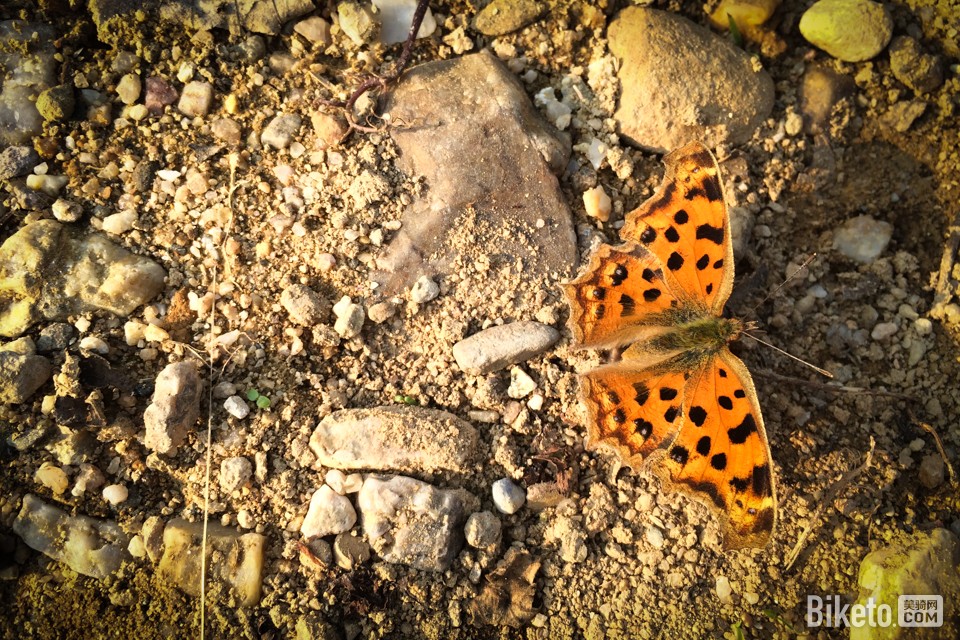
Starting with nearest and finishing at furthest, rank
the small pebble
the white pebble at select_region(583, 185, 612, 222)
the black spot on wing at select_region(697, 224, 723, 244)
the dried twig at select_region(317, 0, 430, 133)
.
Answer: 1. the black spot on wing at select_region(697, 224, 723, 244)
2. the small pebble
3. the dried twig at select_region(317, 0, 430, 133)
4. the white pebble at select_region(583, 185, 612, 222)

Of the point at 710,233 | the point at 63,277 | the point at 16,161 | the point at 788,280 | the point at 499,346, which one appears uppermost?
the point at 16,161

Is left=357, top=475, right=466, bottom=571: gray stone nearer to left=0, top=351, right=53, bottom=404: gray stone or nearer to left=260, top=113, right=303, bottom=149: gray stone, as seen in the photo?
left=0, top=351, right=53, bottom=404: gray stone

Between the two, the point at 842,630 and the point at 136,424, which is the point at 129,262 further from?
the point at 842,630

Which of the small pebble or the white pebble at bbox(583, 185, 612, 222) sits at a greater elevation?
the white pebble at bbox(583, 185, 612, 222)

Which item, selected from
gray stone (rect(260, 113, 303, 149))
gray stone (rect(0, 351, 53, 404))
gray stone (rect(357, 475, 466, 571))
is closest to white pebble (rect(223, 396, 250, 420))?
gray stone (rect(357, 475, 466, 571))

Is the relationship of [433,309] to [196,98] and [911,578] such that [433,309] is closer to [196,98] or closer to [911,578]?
[196,98]

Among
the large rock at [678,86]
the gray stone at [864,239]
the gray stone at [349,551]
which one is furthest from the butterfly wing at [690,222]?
the gray stone at [349,551]

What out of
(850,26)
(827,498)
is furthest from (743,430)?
(850,26)

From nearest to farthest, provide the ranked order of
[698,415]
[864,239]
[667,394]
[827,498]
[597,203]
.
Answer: [698,415], [667,394], [827,498], [597,203], [864,239]
